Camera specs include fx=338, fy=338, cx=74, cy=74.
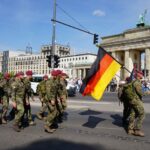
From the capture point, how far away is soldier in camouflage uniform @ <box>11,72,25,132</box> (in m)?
9.41

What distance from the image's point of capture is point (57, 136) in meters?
8.65

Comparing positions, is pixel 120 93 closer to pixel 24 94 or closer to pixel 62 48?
pixel 24 94

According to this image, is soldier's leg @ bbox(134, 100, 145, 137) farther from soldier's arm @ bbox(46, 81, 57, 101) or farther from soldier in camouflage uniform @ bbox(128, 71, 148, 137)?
soldier's arm @ bbox(46, 81, 57, 101)

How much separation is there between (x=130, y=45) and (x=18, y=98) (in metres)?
66.3

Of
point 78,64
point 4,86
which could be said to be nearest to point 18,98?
point 4,86

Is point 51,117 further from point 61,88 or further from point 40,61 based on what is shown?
point 40,61

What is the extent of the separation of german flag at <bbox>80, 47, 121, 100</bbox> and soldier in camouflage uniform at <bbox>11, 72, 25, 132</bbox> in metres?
1.78

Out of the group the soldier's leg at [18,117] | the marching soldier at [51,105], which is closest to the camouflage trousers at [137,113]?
the marching soldier at [51,105]

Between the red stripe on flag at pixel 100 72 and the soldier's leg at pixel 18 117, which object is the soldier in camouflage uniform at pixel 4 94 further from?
the red stripe on flag at pixel 100 72

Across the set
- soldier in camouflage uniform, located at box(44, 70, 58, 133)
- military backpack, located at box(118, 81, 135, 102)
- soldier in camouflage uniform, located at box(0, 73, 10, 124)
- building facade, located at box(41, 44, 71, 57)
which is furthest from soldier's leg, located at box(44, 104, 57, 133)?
building facade, located at box(41, 44, 71, 57)

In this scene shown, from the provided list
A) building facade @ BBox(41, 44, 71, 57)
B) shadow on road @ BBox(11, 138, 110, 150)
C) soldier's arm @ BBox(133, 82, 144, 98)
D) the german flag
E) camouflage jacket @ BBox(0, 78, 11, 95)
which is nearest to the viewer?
shadow on road @ BBox(11, 138, 110, 150)

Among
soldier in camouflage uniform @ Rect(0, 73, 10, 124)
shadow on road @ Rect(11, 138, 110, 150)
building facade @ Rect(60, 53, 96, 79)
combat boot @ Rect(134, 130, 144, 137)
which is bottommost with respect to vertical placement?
shadow on road @ Rect(11, 138, 110, 150)

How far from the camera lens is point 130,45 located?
243ft

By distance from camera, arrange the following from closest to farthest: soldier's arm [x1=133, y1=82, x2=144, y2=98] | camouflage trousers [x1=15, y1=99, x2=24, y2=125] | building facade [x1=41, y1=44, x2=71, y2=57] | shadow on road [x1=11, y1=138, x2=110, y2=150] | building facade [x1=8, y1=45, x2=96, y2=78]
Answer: shadow on road [x1=11, y1=138, x2=110, y2=150] → soldier's arm [x1=133, y1=82, x2=144, y2=98] → camouflage trousers [x1=15, y1=99, x2=24, y2=125] → building facade [x1=8, y1=45, x2=96, y2=78] → building facade [x1=41, y1=44, x2=71, y2=57]
